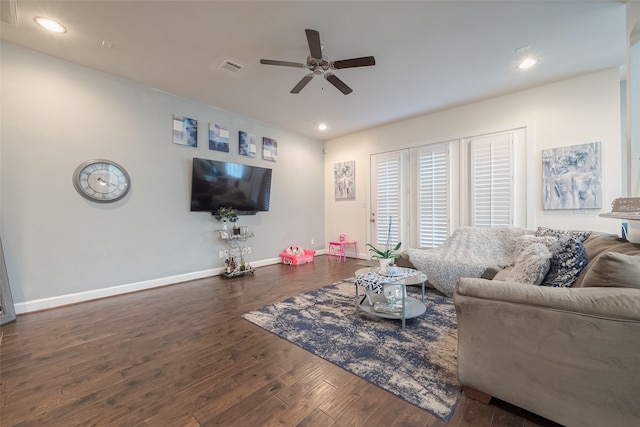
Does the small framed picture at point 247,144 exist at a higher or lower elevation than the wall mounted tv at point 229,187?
higher

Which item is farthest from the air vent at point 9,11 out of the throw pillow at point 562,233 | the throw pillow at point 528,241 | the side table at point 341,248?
the throw pillow at point 562,233

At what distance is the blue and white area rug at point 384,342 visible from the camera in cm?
160

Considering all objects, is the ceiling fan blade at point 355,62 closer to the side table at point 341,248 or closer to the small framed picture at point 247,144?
the small framed picture at point 247,144

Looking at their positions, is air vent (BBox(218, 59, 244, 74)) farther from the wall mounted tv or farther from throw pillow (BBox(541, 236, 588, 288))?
throw pillow (BBox(541, 236, 588, 288))

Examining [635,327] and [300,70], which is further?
[300,70]

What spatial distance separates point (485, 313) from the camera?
1395 mm

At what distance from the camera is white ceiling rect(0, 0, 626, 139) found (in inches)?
92.0

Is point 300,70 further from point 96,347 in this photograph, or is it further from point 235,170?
point 96,347

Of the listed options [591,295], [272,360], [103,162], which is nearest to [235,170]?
[103,162]

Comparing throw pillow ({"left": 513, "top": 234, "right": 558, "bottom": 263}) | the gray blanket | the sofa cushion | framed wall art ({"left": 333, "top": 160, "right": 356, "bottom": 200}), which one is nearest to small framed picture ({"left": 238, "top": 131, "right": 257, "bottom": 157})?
framed wall art ({"left": 333, "top": 160, "right": 356, "bottom": 200})

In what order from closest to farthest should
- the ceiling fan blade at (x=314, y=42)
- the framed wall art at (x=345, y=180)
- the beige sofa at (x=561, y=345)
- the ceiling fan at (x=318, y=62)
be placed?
the beige sofa at (x=561, y=345) → the ceiling fan blade at (x=314, y=42) → the ceiling fan at (x=318, y=62) → the framed wall art at (x=345, y=180)

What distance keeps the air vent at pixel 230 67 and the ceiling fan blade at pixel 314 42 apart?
3.89ft

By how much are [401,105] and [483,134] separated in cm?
151

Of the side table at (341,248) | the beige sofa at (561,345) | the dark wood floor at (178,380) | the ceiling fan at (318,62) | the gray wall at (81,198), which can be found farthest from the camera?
the side table at (341,248)
